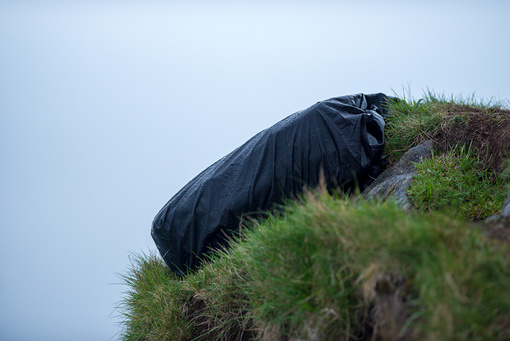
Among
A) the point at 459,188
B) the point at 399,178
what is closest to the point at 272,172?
the point at 399,178

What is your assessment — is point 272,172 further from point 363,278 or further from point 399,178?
point 363,278

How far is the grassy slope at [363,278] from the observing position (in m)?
1.17

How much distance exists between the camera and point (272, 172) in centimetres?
301

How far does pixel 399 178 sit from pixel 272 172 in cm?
89

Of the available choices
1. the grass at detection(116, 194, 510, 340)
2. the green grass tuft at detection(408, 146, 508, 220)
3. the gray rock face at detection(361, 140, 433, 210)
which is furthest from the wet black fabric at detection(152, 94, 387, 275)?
the grass at detection(116, 194, 510, 340)

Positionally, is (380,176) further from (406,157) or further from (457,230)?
(457,230)

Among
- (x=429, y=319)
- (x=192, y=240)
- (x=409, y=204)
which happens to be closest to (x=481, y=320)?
(x=429, y=319)

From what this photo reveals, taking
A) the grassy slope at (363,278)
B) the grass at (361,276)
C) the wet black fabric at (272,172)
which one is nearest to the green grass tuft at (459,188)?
the grassy slope at (363,278)

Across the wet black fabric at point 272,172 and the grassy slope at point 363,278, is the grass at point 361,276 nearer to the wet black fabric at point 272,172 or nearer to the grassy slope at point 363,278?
the grassy slope at point 363,278

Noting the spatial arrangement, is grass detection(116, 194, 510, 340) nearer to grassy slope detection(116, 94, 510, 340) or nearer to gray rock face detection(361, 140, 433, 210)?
grassy slope detection(116, 94, 510, 340)

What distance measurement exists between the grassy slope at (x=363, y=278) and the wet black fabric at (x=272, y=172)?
0.50 metres

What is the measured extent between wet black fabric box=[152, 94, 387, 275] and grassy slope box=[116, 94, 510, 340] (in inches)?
19.7

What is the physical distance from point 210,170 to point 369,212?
79.0 inches

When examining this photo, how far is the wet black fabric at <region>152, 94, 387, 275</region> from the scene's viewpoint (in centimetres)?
300
